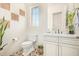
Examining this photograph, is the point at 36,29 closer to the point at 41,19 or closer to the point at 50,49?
the point at 41,19

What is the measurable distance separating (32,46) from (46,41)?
18cm

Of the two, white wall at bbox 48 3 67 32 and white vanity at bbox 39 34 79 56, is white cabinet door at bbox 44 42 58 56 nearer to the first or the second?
white vanity at bbox 39 34 79 56

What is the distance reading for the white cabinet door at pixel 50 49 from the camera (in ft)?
6.58

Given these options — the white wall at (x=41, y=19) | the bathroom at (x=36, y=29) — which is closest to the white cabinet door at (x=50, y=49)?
the bathroom at (x=36, y=29)

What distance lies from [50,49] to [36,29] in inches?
11.8

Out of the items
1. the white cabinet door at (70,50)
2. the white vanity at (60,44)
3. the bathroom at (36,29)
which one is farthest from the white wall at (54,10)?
the white cabinet door at (70,50)

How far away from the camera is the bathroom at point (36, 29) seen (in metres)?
1.99

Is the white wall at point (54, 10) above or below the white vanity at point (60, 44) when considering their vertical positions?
above

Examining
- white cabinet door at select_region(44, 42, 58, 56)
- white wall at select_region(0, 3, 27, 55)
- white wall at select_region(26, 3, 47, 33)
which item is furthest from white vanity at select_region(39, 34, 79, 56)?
white wall at select_region(0, 3, 27, 55)

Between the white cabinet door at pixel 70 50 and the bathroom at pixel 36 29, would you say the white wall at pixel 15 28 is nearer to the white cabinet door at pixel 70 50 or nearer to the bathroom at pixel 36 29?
the bathroom at pixel 36 29

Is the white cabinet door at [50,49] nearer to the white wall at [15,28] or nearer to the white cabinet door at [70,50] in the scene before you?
the white cabinet door at [70,50]

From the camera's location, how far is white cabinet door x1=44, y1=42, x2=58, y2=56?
2006mm

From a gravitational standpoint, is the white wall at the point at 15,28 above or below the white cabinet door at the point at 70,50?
above

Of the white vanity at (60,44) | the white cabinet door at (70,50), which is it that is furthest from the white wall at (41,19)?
the white cabinet door at (70,50)
